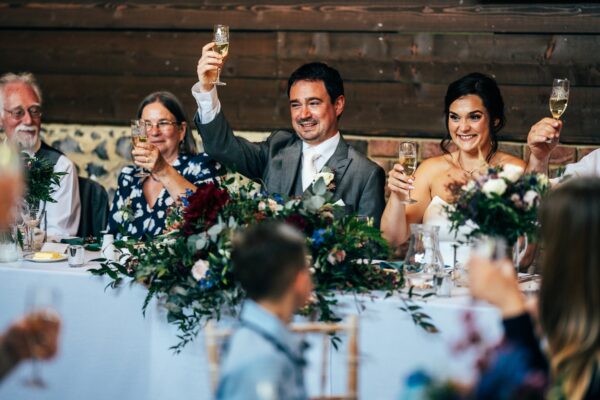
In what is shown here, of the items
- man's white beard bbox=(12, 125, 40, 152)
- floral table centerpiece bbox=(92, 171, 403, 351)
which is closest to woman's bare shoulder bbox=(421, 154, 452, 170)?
floral table centerpiece bbox=(92, 171, 403, 351)

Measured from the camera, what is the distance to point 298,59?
5910 millimetres

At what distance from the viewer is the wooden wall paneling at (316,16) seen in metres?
5.46

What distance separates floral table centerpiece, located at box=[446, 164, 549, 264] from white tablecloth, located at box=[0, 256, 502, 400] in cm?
28

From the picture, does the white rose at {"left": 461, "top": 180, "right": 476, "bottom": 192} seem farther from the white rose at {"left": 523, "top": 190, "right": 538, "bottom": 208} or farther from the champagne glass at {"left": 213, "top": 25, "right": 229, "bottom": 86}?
the champagne glass at {"left": 213, "top": 25, "right": 229, "bottom": 86}

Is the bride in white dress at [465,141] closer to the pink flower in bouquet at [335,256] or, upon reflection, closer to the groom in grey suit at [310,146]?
the groom in grey suit at [310,146]

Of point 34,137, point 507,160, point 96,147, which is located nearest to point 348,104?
point 507,160

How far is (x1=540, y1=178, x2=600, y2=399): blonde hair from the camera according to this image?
7.30ft

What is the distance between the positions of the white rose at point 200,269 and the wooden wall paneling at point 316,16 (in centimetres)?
279

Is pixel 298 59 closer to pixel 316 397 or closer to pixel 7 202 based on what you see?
pixel 316 397

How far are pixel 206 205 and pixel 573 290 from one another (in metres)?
1.55

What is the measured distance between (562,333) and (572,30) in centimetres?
352

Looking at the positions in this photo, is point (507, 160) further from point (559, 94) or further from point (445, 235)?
point (559, 94)

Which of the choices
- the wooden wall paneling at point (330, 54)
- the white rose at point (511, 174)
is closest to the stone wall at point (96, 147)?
the wooden wall paneling at point (330, 54)

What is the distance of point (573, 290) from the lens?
2242 mm
